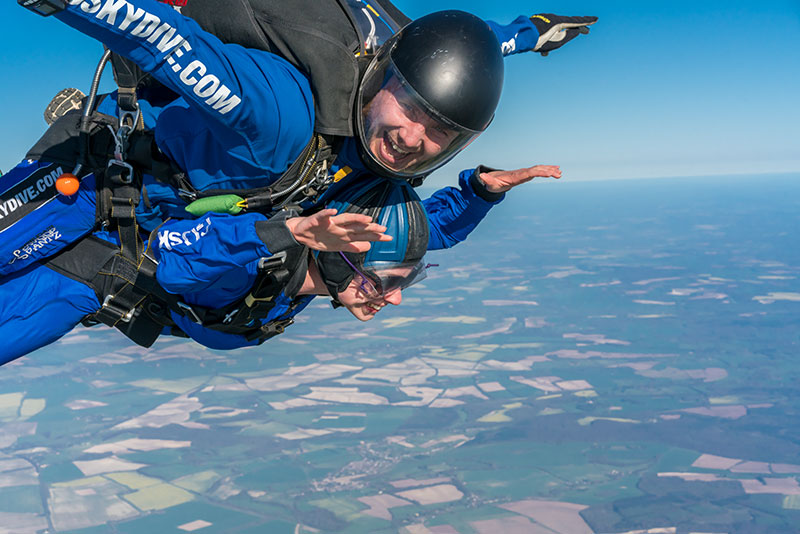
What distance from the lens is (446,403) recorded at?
106 m

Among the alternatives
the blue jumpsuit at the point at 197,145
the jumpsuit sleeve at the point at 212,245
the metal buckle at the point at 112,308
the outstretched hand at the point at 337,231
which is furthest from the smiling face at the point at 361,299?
the metal buckle at the point at 112,308

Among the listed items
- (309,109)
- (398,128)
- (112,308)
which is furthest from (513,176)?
(112,308)

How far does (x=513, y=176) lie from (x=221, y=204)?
5.25ft

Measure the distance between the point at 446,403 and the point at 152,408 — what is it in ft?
159

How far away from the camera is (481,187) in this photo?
3.56 m

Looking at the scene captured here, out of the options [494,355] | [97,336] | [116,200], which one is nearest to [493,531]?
[494,355]

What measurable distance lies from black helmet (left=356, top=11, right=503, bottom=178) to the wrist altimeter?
1.14 metres

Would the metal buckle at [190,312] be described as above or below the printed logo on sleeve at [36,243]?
below

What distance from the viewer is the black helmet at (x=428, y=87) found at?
8.41 ft

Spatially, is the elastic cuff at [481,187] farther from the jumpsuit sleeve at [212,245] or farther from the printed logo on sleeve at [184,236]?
the printed logo on sleeve at [184,236]

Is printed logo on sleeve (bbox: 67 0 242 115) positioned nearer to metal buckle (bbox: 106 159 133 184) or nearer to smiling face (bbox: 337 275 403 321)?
metal buckle (bbox: 106 159 133 184)

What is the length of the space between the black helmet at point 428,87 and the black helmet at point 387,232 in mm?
252

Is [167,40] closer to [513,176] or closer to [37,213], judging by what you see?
[37,213]

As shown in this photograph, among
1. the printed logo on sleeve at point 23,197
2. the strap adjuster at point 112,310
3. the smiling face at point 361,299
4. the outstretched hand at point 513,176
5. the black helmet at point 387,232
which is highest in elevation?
the printed logo on sleeve at point 23,197
